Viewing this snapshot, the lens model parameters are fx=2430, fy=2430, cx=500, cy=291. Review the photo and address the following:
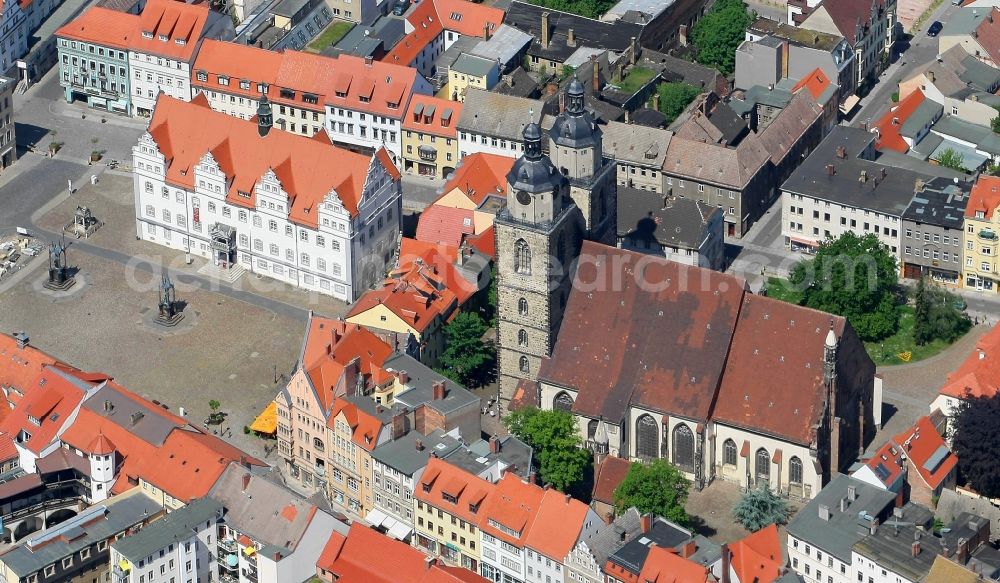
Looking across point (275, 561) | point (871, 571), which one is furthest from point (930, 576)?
point (275, 561)

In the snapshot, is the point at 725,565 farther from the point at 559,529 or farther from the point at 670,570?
the point at 559,529

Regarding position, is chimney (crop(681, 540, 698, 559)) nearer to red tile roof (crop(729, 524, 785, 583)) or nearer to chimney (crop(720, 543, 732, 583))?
chimney (crop(720, 543, 732, 583))

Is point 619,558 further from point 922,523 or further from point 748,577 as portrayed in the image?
point 922,523

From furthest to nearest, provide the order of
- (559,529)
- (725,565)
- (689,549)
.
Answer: (559,529)
(725,565)
(689,549)

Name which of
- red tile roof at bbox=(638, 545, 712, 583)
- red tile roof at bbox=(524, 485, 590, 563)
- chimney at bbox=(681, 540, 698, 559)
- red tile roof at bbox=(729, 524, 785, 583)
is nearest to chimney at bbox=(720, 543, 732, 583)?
red tile roof at bbox=(729, 524, 785, 583)

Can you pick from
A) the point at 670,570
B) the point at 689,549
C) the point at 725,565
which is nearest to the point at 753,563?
the point at 725,565

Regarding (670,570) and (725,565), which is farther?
(725,565)
